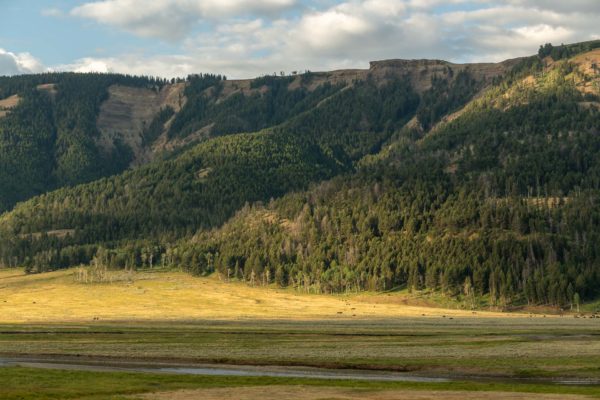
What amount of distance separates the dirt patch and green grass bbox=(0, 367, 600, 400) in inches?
103

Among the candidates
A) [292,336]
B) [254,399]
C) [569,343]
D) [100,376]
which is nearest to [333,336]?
[292,336]

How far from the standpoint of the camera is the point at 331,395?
78.6 meters

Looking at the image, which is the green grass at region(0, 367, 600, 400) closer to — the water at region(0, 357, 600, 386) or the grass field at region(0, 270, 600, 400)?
the grass field at region(0, 270, 600, 400)

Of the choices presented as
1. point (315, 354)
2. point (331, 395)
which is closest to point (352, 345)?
point (315, 354)

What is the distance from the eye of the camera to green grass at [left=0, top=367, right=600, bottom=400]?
7927cm

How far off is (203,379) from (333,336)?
6033 centimetres

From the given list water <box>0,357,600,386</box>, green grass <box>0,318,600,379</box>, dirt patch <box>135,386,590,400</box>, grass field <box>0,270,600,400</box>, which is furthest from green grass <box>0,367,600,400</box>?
green grass <box>0,318,600,379</box>

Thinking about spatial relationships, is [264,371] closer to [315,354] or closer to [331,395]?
[315,354]

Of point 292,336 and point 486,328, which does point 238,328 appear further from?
point 486,328

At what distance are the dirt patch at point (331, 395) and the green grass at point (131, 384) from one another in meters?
2.61

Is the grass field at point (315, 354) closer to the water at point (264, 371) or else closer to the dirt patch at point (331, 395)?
the dirt patch at point (331, 395)

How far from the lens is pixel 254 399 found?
3012 inches

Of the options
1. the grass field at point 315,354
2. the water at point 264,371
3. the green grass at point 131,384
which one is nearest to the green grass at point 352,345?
the grass field at point 315,354

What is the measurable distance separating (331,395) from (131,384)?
20315mm
